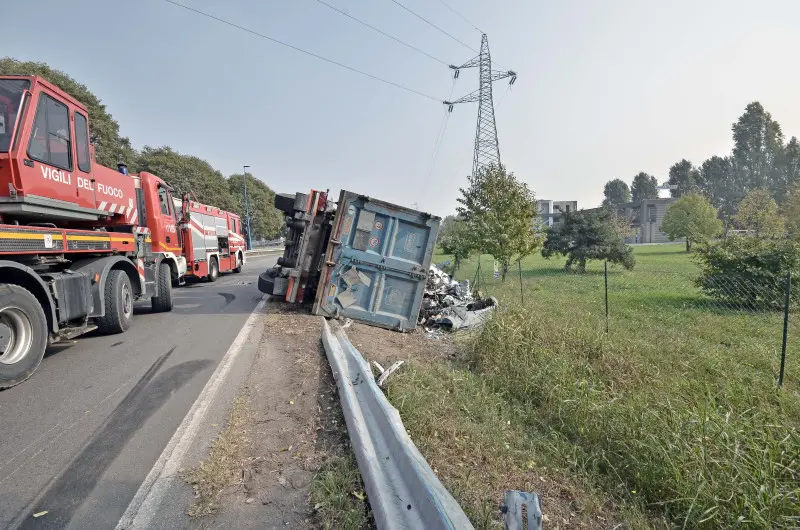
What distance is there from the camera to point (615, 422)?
348cm

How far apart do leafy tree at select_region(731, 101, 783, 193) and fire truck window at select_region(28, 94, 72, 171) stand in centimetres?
9237

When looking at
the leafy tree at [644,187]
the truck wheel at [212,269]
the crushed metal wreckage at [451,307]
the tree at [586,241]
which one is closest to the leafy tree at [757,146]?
the leafy tree at [644,187]

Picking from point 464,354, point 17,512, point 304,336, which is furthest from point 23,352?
point 464,354

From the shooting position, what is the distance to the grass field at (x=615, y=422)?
8.07 ft

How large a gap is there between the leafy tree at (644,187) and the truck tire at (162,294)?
386 feet

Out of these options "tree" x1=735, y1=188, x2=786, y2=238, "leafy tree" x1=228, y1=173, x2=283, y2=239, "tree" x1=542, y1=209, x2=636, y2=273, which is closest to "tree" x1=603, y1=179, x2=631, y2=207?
"tree" x1=735, y1=188, x2=786, y2=238

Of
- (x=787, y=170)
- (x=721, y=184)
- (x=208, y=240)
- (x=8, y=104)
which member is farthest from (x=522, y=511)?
(x=721, y=184)

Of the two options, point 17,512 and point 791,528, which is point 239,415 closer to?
point 17,512

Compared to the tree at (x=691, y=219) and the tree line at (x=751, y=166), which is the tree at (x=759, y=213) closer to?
the tree at (x=691, y=219)

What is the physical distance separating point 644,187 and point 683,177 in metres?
11.3

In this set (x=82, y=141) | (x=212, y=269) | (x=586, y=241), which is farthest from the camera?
(x=586, y=241)

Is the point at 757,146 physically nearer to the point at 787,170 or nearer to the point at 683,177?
the point at 787,170

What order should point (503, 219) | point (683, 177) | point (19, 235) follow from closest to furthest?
point (19, 235)
point (503, 219)
point (683, 177)

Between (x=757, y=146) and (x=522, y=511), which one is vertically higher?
(x=757, y=146)
